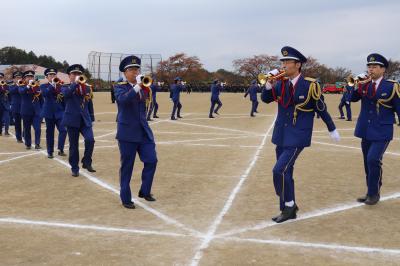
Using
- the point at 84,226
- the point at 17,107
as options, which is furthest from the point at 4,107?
the point at 84,226

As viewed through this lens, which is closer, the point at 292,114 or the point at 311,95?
the point at 311,95

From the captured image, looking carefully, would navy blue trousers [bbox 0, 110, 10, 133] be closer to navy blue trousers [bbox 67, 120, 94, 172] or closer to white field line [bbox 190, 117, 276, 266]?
navy blue trousers [bbox 67, 120, 94, 172]

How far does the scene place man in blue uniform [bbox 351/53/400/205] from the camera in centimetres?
677

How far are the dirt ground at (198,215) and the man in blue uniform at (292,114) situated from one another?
447 millimetres

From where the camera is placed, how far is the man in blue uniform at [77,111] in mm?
9036

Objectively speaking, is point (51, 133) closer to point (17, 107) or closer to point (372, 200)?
point (17, 107)

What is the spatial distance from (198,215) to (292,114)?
6.00 feet

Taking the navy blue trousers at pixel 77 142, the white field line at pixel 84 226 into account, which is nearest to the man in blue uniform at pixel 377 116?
the white field line at pixel 84 226

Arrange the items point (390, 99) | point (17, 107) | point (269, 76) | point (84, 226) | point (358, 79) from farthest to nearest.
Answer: point (17, 107), point (358, 79), point (390, 99), point (269, 76), point (84, 226)

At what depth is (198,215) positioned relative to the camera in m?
6.23

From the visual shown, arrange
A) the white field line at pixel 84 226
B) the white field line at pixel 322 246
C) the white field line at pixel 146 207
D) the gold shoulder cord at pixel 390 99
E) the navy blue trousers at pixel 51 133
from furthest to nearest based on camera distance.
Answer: the navy blue trousers at pixel 51 133
the gold shoulder cord at pixel 390 99
the white field line at pixel 146 207
the white field line at pixel 84 226
the white field line at pixel 322 246

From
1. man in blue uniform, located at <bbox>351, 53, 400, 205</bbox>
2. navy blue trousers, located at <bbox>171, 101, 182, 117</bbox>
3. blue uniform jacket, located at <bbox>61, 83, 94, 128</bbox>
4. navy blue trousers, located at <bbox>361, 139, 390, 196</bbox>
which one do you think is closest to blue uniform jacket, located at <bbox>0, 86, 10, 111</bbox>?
navy blue trousers, located at <bbox>171, 101, 182, 117</bbox>

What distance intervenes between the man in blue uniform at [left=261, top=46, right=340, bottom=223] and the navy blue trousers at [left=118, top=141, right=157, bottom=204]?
6.30 ft

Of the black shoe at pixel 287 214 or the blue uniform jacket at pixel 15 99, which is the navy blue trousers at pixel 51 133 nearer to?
the blue uniform jacket at pixel 15 99
